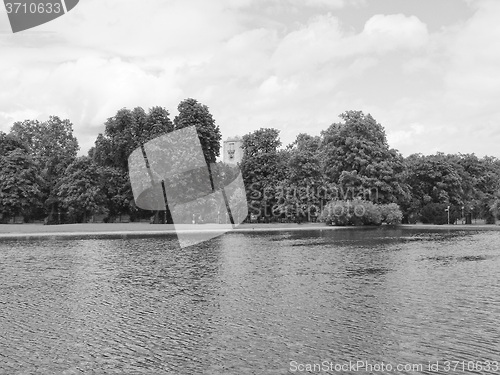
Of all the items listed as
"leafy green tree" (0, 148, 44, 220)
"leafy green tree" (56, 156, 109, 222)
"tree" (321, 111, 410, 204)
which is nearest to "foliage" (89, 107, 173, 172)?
"leafy green tree" (56, 156, 109, 222)

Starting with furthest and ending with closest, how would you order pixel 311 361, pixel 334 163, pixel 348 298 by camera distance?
pixel 334 163 → pixel 348 298 → pixel 311 361

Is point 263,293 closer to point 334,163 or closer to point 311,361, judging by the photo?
point 311,361

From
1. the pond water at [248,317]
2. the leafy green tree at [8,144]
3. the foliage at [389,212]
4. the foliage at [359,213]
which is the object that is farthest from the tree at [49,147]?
the pond water at [248,317]

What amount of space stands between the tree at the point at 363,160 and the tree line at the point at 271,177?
6.2 inches

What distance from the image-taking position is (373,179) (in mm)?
73062

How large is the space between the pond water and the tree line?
1859 inches

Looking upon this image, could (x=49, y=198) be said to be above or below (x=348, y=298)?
above

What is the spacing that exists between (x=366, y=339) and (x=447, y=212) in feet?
240

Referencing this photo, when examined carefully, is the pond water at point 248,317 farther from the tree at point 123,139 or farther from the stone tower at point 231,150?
the stone tower at point 231,150

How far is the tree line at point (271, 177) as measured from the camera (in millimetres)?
73875

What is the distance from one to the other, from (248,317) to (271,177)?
69.0 meters

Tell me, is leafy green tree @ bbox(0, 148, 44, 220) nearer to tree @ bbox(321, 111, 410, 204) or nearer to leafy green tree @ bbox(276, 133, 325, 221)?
leafy green tree @ bbox(276, 133, 325, 221)

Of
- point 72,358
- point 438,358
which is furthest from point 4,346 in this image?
point 438,358

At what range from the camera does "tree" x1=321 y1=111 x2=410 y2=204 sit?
73.2 meters
